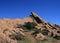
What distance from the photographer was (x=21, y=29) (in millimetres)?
59062

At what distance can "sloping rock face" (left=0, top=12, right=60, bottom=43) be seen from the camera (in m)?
51.2

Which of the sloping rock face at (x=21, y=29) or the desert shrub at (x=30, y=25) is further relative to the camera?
the desert shrub at (x=30, y=25)

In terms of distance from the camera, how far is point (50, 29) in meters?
61.0

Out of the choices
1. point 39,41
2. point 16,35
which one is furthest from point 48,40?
point 16,35

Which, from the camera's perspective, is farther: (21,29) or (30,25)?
(30,25)

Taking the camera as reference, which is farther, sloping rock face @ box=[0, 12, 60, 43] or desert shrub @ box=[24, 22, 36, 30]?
desert shrub @ box=[24, 22, 36, 30]

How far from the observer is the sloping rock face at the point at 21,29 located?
5116cm

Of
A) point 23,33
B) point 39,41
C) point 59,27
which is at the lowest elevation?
point 39,41

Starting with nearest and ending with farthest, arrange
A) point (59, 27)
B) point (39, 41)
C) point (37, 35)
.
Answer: point (39, 41) < point (37, 35) < point (59, 27)

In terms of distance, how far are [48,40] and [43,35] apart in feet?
13.7

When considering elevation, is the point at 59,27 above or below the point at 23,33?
above

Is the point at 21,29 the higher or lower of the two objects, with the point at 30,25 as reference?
lower

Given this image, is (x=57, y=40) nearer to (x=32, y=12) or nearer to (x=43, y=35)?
(x=43, y=35)

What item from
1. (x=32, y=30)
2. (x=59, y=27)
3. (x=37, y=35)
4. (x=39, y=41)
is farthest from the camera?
(x=59, y=27)
